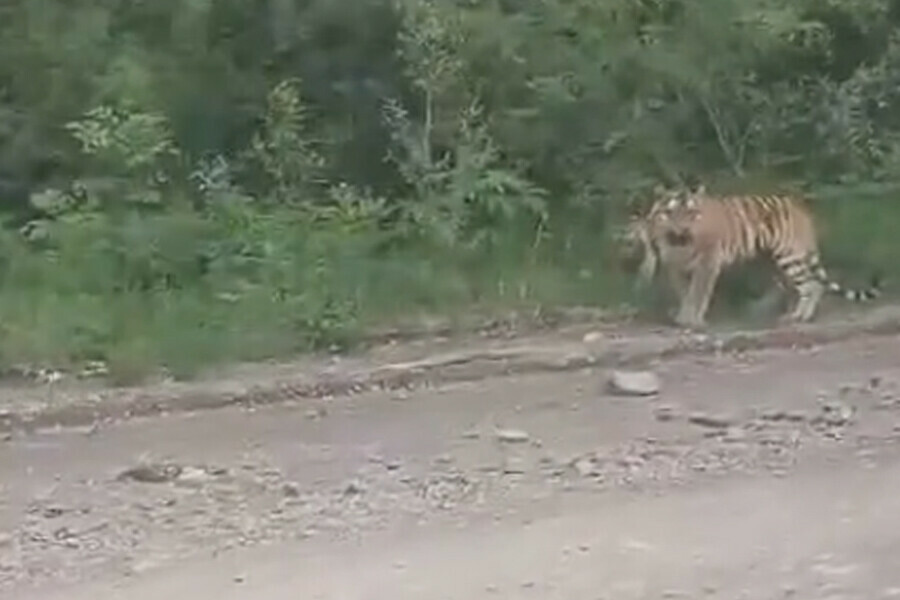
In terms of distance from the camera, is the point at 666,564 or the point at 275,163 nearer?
the point at 666,564

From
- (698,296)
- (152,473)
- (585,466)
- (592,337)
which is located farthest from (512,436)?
(698,296)

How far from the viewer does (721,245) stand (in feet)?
32.9

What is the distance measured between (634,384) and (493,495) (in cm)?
176

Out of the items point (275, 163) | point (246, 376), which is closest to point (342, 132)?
point (275, 163)

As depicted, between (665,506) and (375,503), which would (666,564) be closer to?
(665,506)

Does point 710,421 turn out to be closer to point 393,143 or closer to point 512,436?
point 512,436

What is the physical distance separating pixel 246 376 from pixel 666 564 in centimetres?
307

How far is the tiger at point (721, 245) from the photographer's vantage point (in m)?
9.86

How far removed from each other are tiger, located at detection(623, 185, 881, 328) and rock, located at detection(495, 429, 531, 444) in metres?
2.07

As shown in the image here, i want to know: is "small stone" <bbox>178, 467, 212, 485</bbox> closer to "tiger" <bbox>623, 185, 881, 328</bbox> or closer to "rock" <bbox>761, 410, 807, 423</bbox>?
"rock" <bbox>761, 410, 807, 423</bbox>

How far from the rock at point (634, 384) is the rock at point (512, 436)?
0.76m

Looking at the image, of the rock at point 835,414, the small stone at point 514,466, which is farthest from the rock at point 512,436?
the rock at point 835,414

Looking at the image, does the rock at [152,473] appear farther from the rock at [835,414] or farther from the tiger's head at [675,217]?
the tiger's head at [675,217]

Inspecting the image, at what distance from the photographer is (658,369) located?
350 inches
